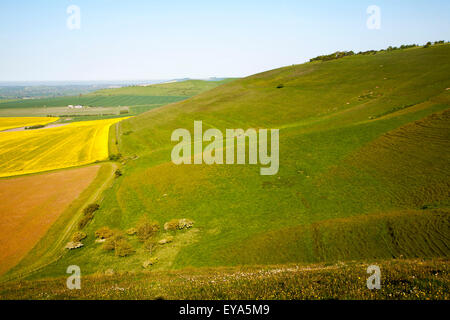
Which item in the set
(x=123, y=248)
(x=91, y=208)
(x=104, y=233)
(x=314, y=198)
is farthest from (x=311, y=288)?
(x=91, y=208)

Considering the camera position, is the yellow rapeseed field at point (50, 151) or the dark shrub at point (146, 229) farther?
the yellow rapeseed field at point (50, 151)

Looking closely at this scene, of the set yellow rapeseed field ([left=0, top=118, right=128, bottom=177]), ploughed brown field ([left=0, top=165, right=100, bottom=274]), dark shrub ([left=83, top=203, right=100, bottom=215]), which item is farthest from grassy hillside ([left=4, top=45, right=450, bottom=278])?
yellow rapeseed field ([left=0, top=118, right=128, bottom=177])

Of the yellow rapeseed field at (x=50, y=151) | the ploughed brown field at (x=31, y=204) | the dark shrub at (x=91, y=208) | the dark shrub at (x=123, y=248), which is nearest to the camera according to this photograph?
the dark shrub at (x=123, y=248)

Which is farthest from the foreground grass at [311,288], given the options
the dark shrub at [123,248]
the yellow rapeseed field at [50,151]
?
the yellow rapeseed field at [50,151]

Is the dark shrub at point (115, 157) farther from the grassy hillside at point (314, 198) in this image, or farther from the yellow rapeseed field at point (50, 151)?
the yellow rapeseed field at point (50, 151)

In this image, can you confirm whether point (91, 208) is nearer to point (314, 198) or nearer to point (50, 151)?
point (314, 198)

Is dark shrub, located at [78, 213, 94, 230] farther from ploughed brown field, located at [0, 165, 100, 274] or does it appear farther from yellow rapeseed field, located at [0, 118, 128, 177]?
yellow rapeseed field, located at [0, 118, 128, 177]
